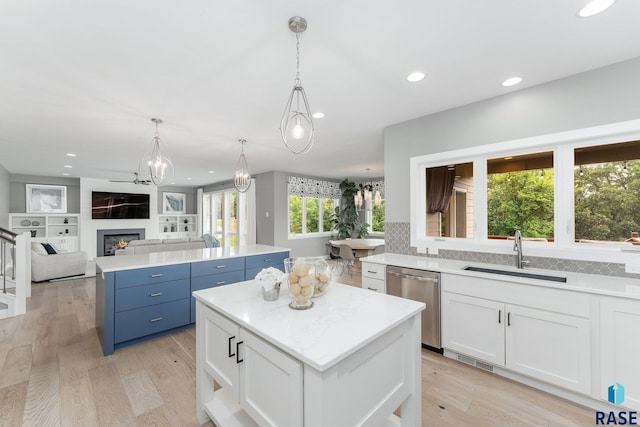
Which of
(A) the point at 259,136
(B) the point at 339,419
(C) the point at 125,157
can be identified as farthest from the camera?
(C) the point at 125,157

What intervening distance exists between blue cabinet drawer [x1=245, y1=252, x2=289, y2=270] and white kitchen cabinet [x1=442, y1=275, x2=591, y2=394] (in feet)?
7.69

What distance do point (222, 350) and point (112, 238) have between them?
8.41 metres

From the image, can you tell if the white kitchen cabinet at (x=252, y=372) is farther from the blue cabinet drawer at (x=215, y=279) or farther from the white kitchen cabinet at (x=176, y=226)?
the white kitchen cabinet at (x=176, y=226)

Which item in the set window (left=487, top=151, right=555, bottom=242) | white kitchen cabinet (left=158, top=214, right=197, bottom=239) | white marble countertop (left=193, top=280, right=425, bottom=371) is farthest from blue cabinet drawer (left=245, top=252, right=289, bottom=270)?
white kitchen cabinet (left=158, top=214, right=197, bottom=239)

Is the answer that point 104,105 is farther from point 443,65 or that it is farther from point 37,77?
point 443,65

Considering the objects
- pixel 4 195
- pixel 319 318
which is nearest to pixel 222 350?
pixel 319 318

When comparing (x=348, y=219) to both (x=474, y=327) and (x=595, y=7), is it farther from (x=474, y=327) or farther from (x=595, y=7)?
(x=595, y=7)

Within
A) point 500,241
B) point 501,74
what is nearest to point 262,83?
point 501,74

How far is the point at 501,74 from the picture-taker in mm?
2295

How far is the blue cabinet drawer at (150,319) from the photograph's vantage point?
8.94ft

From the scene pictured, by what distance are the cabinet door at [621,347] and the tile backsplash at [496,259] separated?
55 cm

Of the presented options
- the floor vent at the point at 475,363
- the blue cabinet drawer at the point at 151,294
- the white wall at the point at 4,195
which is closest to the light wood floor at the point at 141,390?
the floor vent at the point at 475,363

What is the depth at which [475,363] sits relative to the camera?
7.91 ft

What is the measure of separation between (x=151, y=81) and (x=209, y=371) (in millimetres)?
2390
